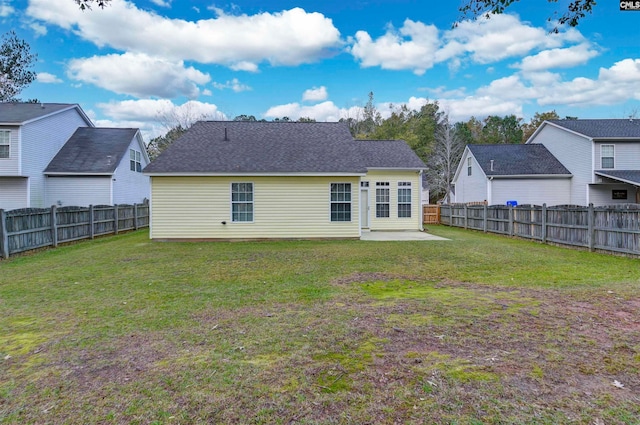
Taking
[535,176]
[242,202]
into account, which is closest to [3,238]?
[242,202]

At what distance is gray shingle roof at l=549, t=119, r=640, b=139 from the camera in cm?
2100

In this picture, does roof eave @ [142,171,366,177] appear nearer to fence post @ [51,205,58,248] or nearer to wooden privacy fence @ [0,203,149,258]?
fence post @ [51,205,58,248]

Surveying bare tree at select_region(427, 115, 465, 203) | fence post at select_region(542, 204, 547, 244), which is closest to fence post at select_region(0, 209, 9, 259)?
fence post at select_region(542, 204, 547, 244)

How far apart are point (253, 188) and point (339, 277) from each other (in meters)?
7.81

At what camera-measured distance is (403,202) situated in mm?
18000

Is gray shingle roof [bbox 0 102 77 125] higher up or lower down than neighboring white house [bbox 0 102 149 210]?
higher up

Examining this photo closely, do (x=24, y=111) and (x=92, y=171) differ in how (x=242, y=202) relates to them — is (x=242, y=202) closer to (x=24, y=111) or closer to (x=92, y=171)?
(x=92, y=171)

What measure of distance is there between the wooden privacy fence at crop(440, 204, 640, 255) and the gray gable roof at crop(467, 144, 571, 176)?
6791 millimetres

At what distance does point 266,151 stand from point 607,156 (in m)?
19.1

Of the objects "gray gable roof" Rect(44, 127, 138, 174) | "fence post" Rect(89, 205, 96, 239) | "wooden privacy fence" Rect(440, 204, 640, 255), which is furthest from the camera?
"gray gable roof" Rect(44, 127, 138, 174)

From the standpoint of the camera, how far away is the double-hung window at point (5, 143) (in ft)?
58.2

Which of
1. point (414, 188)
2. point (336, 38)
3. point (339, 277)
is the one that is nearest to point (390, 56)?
point (336, 38)

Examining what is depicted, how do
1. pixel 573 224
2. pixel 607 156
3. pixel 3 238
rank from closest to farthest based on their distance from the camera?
pixel 3 238, pixel 573 224, pixel 607 156

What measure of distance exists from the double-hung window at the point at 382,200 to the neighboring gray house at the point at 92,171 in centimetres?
1385
